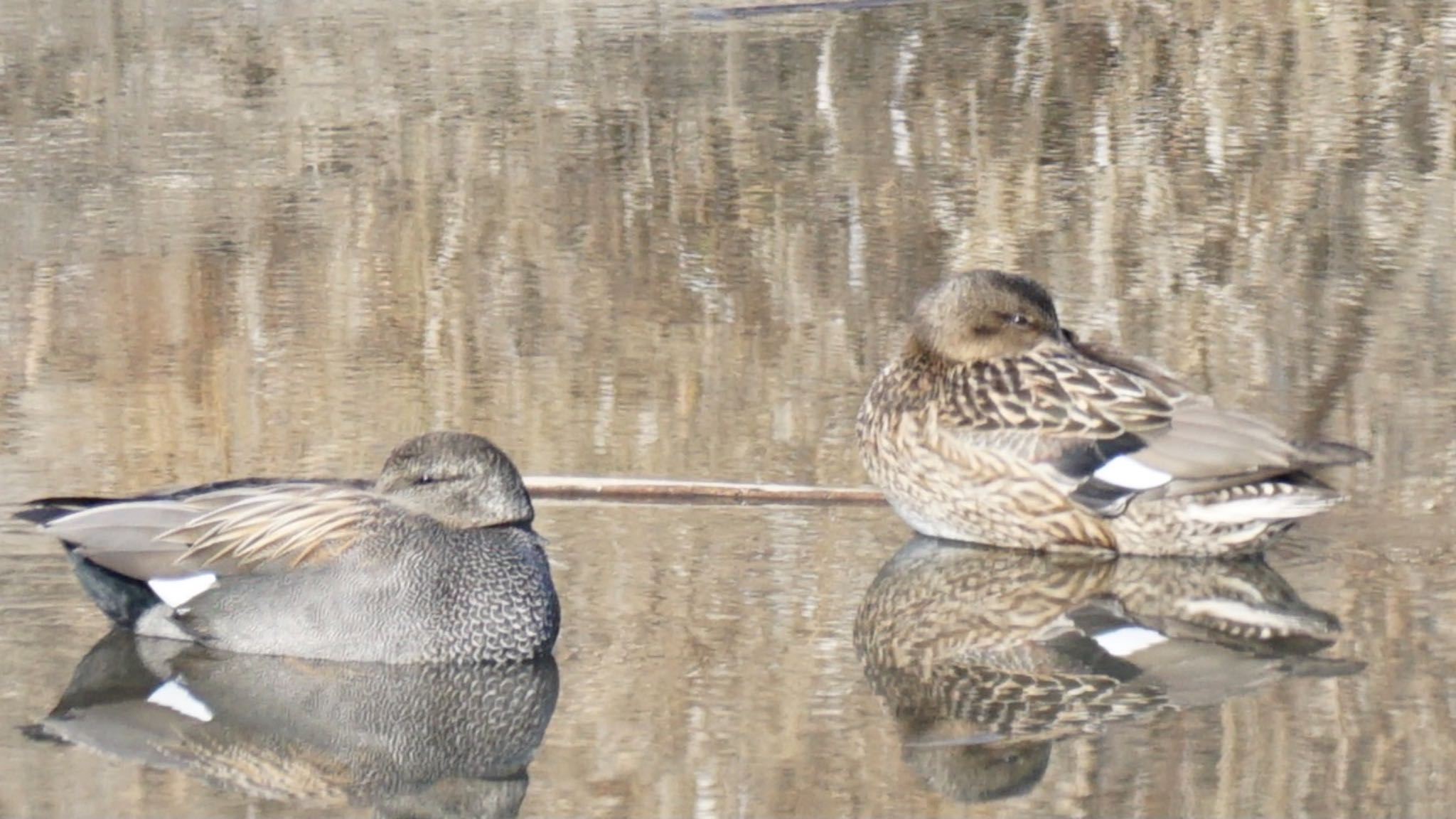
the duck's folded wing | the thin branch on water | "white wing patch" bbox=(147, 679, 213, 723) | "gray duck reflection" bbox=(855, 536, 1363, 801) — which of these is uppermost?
the duck's folded wing

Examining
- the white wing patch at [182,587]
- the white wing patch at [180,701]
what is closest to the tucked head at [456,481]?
the white wing patch at [182,587]

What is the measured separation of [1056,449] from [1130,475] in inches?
9.1

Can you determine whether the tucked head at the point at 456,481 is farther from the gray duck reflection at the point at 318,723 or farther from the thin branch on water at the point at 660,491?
the thin branch on water at the point at 660,491

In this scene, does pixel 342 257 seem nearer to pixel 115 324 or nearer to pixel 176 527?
pixel 115 324

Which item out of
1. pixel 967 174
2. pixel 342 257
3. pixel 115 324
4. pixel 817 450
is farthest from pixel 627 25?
pixel 817 450

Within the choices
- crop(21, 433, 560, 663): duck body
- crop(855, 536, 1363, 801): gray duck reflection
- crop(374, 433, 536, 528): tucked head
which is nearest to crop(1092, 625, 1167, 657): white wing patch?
crop(855, 536, 1363, 801): gray duck reflection

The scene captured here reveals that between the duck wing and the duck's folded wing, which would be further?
the duck wing

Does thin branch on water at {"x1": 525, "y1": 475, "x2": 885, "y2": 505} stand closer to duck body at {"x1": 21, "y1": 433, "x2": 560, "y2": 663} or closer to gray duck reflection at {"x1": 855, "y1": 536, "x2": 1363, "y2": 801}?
gray duck reflection at {"x1": 855, "y1": 536, "x2": 1363, "y2": 801}

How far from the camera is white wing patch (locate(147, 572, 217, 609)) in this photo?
19.4 ft

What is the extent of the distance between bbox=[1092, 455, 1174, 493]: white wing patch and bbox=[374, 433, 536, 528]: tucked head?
5.62 ft

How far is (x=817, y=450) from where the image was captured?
7492 millimetres

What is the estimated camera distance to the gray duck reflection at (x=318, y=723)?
5.18m

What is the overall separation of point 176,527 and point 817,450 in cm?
224

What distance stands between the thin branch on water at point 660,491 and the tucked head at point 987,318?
0.62m
